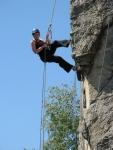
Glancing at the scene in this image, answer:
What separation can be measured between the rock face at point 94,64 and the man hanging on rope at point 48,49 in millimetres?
387

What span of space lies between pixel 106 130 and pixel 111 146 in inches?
17.2

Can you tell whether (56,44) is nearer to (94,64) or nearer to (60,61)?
(60,61)

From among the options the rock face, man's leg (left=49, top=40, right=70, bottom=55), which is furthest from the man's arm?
the rock face

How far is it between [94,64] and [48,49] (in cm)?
147

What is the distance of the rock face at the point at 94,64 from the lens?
32.2ft

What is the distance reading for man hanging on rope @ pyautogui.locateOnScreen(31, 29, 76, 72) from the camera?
35.6ft

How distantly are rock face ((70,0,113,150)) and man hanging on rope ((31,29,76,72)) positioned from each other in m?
0.39

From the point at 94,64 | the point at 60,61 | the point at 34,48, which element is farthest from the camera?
the point at 60,61

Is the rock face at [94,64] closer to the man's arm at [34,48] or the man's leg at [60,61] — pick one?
the man's leg at [60,61]

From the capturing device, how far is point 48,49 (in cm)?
1105

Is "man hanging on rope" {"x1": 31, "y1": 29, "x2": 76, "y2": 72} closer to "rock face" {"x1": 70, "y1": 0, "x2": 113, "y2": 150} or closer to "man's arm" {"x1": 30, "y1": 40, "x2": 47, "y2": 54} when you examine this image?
"man's arm" {"x1": 30, "y1": 40, "x2": 47, "y2": 54}

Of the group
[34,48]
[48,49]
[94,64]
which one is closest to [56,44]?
[48,49]

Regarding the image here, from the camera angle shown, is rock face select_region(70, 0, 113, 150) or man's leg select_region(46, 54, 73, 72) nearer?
rock face select_region(70, 0, 113, 150)

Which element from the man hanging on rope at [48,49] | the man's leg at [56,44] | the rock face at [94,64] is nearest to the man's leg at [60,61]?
the man hanging on rope at [48,49]
